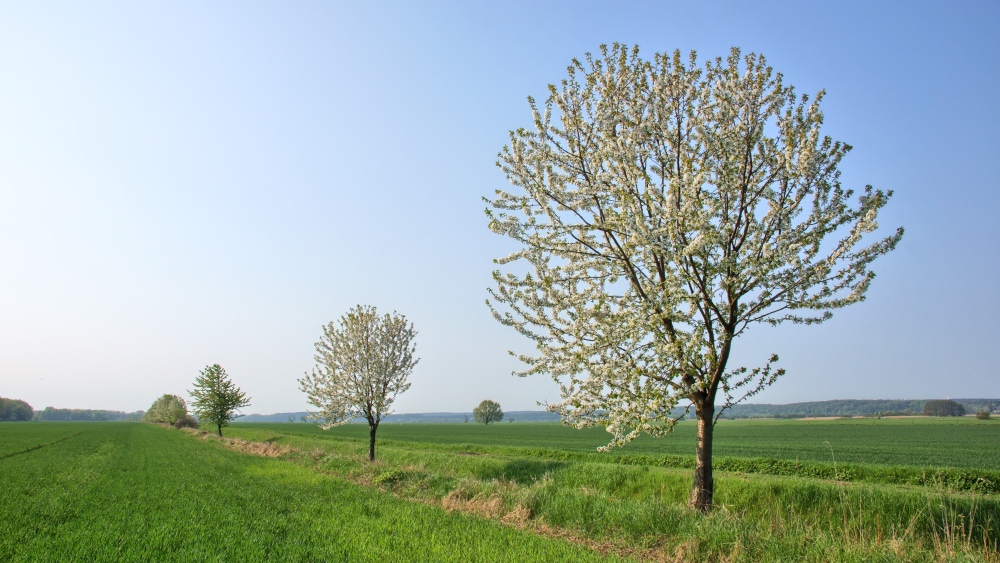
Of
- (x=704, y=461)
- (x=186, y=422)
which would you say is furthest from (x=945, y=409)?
(x=186, y=422)

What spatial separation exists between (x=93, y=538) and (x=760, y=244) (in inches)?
590

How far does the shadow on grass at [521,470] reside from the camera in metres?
22.8

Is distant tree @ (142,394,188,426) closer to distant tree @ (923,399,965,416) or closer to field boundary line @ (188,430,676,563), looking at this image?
field boundary line @ (188,430,676,563)

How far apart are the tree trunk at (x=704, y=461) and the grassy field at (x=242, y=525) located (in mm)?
2775

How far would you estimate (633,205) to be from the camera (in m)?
9.21

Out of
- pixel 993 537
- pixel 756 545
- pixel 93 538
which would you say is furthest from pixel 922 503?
pixel 93 538

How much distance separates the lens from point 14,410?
183375 millimetres

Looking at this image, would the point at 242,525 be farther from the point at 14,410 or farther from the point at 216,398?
the point at 14,410

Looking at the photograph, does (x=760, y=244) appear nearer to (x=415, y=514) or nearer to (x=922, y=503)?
(x=922, y=503)

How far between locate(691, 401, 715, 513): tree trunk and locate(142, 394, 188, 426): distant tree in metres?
115

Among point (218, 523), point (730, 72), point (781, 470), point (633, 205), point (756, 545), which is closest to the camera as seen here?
point (756, 545)

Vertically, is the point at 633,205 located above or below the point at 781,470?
above

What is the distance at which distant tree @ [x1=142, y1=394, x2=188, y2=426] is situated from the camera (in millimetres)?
105188

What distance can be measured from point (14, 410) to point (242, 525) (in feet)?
802
